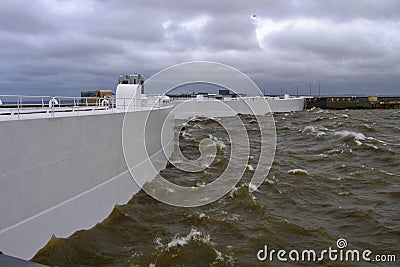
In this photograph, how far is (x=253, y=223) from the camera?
1115 cm

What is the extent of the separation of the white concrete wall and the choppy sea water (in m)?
0.56

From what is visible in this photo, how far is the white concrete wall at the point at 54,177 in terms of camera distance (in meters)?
7.42

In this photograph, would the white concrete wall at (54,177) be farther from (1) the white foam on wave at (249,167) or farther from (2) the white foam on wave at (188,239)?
(1) the white foam on wave at (249,167)

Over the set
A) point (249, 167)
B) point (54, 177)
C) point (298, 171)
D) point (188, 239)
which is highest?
point (54, 177)

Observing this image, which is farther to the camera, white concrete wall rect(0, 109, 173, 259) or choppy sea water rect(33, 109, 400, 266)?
choppy sea water rect(33, 109, 400, 266)

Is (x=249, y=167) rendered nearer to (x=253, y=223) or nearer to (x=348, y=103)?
(x=253, y=223)

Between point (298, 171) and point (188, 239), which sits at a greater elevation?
point (298, 171)

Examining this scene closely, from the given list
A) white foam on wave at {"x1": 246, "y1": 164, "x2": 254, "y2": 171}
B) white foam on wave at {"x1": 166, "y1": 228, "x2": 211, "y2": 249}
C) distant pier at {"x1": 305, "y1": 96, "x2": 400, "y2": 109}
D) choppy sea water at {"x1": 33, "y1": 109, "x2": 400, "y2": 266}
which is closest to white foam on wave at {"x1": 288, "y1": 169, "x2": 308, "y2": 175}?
choppy sea water at {"x1": 33, "y1": 109, "x2": 400, "y2": 266}

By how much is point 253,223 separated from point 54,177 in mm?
6244

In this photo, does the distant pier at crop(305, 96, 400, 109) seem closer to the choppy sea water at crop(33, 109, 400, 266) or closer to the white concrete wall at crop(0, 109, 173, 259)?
the choppy sea water at crop(33, 109, 400, 266)

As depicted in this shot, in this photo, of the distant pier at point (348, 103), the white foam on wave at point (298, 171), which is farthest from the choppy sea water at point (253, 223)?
the distant pier at point (348, 103)

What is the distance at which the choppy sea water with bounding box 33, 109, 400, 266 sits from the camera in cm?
898

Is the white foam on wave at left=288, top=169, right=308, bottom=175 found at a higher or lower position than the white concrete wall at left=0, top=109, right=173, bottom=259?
lower

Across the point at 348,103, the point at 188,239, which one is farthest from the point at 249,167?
the point at 348,103
